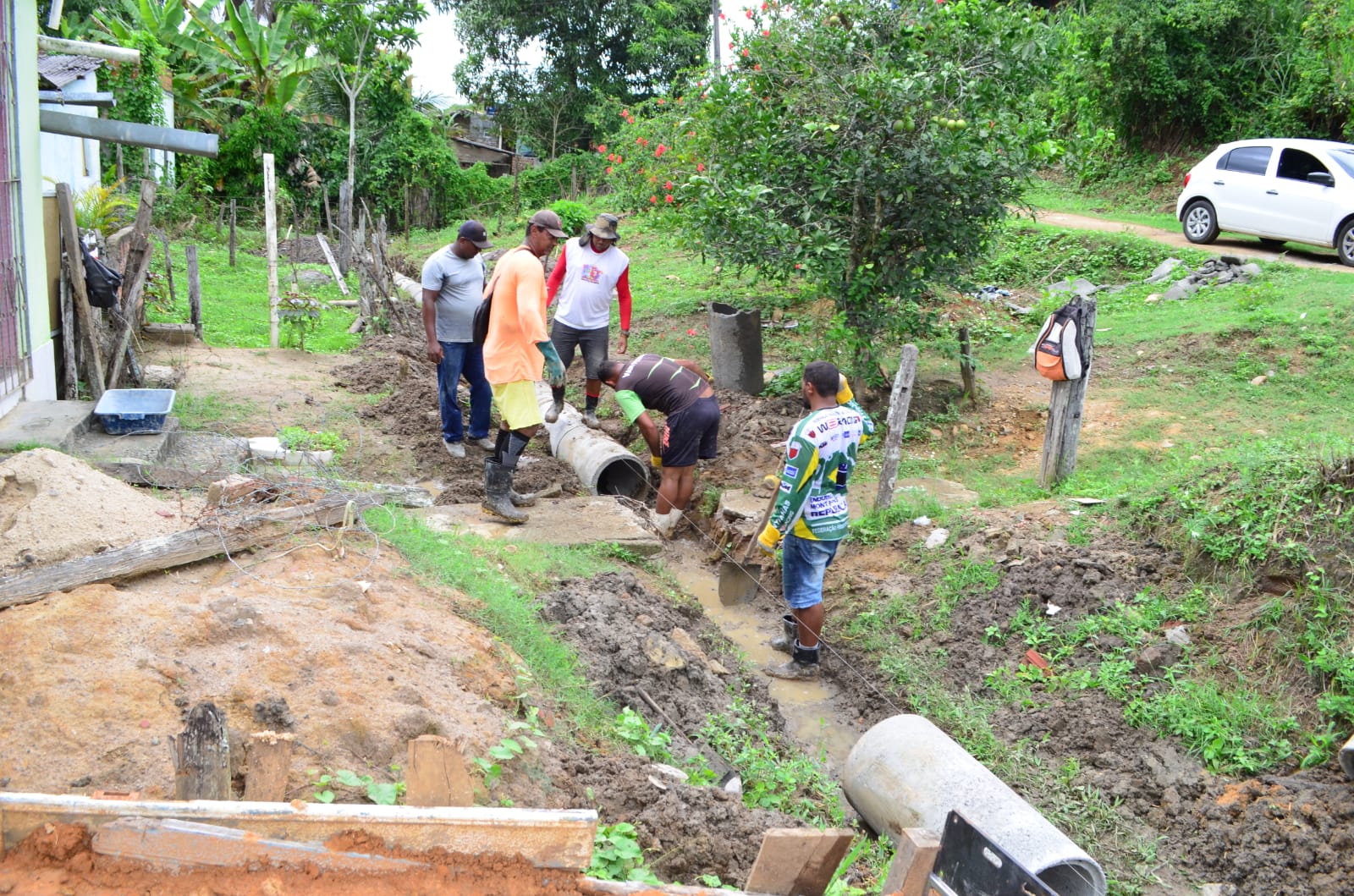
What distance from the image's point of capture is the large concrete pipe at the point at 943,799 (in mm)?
4125

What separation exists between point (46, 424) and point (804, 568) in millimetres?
4876

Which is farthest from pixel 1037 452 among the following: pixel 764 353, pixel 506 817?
pixel 506 817

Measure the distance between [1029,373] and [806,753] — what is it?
20.3 ft

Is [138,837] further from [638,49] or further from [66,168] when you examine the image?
[638,49]

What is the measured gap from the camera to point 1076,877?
4.14 meters

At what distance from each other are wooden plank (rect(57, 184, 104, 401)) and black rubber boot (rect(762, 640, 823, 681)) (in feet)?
18.4

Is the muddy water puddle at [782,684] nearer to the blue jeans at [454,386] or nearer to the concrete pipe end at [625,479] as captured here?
the concrete pipe end at [625,479]

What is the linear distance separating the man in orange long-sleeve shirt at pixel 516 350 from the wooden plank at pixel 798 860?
4.01m

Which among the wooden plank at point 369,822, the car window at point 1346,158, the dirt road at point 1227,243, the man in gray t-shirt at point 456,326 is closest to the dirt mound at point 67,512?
the wooden plank at point 369,822

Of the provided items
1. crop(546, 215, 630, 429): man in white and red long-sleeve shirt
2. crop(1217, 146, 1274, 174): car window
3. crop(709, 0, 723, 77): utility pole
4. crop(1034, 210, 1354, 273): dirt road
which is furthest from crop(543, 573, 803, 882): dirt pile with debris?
crop(709, 0, 723, 77): utility pole

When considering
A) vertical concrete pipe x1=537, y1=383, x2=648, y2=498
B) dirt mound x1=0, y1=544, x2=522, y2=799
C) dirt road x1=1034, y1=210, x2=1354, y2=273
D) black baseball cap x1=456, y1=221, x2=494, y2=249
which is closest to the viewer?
dirt mound x1=0, y1=544, x2=522, y2=799

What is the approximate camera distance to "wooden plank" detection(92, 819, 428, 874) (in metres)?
2.55

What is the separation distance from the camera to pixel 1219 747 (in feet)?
16.0

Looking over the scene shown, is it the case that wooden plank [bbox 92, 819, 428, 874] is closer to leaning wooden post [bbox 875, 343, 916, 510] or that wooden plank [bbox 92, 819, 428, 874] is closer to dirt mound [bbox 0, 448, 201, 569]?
dirt mound [bbox 0, 448, 201, 569]
